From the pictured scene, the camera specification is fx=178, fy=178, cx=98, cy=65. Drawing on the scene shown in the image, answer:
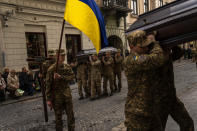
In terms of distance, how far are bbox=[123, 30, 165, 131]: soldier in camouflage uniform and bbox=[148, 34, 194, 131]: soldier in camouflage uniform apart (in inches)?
3.6

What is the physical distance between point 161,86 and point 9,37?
32.2ft

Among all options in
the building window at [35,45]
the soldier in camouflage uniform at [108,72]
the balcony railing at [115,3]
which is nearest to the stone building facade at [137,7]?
the balcony railing at [115,3]

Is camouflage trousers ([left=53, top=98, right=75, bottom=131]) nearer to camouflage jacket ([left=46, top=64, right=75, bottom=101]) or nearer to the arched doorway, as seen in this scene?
camouflage jacket ([left=46, top=64, right=75, bottom=101])

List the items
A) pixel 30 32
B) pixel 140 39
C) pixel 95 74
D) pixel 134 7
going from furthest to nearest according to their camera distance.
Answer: pixel 134 7, pixel 30 32, pixel 95 74, pixel 140 39

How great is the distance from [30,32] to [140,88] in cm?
1053

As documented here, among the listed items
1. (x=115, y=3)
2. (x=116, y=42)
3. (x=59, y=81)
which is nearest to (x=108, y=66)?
(x=59, y=81)

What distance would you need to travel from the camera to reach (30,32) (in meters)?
11.5

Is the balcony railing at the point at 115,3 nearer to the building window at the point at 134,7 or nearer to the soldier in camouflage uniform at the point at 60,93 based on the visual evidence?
the building window at the point at 134,7

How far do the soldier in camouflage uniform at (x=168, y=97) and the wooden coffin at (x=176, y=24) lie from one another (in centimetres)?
34

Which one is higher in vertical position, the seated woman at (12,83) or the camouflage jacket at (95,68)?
the camouflage jacket at (95,68)

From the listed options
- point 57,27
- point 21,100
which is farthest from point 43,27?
Answer: point 21,100

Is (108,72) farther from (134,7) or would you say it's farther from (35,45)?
(134,7)

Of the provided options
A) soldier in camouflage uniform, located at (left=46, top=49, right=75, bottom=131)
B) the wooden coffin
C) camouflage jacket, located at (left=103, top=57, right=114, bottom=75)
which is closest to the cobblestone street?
soldier in camouflage uniform, located at (left=46, top=49, right=75, bottom=131)

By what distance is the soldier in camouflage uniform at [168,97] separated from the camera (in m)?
2.58
